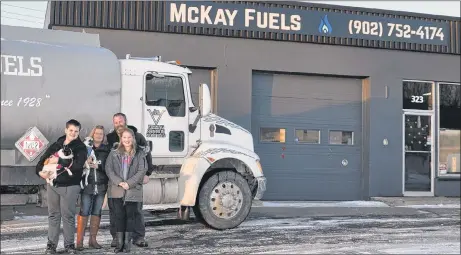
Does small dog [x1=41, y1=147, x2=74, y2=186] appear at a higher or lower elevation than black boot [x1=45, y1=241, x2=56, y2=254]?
higher

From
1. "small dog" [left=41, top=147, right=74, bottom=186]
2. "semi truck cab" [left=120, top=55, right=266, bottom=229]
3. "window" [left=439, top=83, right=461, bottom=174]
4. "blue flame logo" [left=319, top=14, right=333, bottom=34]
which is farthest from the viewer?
"window" [left=439, top=83, right=461, bottom=174]

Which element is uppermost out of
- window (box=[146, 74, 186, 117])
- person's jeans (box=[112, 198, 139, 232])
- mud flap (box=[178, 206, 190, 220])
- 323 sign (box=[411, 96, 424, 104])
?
323 sign (box=[411, 96, 424, 104])

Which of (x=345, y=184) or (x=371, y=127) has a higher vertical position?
(x=371, y=127)

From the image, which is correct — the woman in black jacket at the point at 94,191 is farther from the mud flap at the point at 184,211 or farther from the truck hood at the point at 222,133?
the truck hood at the point at 222,133

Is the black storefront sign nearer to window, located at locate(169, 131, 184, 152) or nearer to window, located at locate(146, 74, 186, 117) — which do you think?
window, located at locate(146, 74, 186, 117)

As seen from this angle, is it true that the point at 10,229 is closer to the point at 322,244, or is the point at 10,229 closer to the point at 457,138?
the point at 322,244

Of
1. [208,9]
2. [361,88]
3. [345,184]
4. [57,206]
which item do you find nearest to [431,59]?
[361,88]

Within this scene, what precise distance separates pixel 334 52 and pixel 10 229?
31.0 feet

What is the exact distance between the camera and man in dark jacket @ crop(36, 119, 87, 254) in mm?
6617

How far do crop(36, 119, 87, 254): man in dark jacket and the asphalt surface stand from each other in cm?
55

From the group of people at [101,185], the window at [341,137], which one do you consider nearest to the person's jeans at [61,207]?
the group of people at [101,185]

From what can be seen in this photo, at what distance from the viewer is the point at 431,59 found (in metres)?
15.1

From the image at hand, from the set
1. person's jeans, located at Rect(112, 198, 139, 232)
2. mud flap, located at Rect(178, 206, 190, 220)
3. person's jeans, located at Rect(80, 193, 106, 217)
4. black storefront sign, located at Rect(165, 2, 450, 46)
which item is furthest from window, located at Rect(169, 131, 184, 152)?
black storefront sign, located at Rect(165, 2, 450, 46)

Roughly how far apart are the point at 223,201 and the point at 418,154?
8.46 meters
